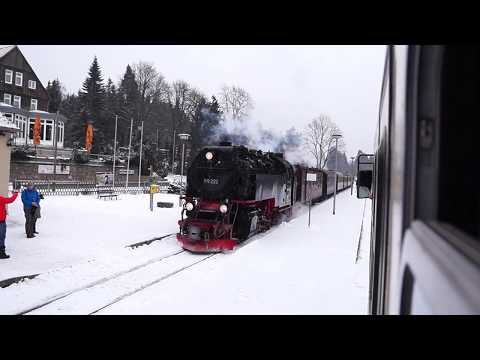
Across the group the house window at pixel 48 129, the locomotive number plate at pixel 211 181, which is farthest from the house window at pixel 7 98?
the locomotive number plate at pixel 211 181

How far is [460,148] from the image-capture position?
1.06 metres

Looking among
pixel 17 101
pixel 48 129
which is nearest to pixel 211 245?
pixel 17 101

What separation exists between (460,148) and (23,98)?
38514mm

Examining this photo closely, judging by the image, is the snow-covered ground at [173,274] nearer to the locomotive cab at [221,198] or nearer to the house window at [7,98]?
the locomotive cab at [221,198]

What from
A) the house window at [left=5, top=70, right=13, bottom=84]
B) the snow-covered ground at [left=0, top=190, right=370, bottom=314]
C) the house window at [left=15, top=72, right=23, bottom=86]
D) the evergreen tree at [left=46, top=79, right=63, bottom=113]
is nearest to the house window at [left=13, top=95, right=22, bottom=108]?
the house window at [left=15, top=72, right=23, bottom=86]

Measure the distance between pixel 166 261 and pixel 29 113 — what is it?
Result: 30.4m

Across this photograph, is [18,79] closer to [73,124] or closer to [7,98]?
[7,98]

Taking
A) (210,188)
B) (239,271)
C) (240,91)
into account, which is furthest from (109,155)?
(239,271)

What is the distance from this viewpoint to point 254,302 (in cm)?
646

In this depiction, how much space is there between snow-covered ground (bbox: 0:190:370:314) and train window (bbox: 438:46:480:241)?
523 cm

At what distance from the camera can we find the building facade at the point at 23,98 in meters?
28.1

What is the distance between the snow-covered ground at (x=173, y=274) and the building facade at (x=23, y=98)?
17.1 m
